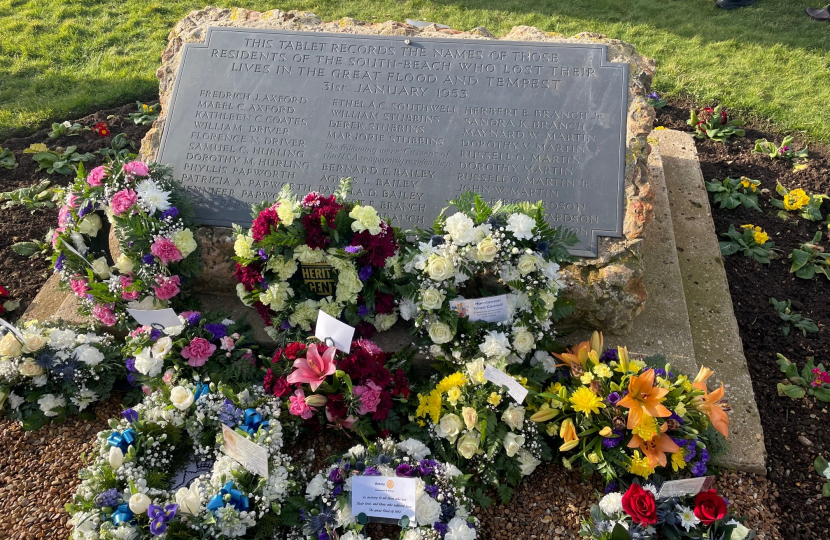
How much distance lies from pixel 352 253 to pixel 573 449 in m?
1.62

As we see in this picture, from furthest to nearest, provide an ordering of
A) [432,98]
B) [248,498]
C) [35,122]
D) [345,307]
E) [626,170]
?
[35,122] → [432,98] → [626,170] → [345,307] → [248,498]

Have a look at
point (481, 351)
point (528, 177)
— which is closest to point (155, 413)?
point (481, 351)

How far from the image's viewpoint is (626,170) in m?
3.70

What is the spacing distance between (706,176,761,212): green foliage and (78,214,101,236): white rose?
4704 mm

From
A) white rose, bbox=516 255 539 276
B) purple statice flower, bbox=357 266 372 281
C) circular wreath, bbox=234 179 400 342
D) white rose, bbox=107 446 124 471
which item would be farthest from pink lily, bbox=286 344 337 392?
white rose, bbox=516 255 539 276

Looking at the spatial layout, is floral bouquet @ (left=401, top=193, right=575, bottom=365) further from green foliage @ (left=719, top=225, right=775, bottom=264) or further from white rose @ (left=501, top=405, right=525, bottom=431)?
green foliage @ (left=719, top=225, right=775, bottom=264)

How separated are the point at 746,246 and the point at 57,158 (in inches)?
234

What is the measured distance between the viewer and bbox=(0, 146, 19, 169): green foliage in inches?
210

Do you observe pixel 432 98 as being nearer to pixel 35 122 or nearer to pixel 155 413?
pixel 155 413

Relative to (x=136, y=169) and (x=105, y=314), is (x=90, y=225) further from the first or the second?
(x=105, y=314)

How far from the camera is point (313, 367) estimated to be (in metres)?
3.13

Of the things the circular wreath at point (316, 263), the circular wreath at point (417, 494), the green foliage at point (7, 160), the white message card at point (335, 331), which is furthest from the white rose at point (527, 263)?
the green foliage at point (7, 160)

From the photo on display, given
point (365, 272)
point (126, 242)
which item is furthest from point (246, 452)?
point (126, 242)

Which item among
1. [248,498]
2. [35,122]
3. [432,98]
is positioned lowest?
[248,498]
